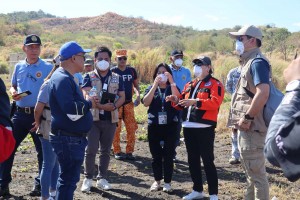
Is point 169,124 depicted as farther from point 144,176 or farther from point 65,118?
point 65,118

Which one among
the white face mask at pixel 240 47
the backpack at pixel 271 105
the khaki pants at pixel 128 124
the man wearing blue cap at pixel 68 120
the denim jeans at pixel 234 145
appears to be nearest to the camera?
the man wearing blue cap at pixel 68 120

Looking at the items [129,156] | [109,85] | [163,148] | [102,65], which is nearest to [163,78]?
[109,85]

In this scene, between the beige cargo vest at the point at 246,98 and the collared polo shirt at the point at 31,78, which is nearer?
the beige cargo vest at the point at 246,98

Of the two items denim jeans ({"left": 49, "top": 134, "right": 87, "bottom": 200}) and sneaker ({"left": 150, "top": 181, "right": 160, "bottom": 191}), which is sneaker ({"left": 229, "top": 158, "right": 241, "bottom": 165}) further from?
denim jeans ({"left": 49, "top": 134, "right": 87, "bottom": 200})

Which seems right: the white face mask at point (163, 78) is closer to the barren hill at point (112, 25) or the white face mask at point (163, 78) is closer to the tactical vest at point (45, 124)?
the tactical vest at point (45, 124)

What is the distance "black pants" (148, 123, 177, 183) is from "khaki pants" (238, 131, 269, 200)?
1689mm

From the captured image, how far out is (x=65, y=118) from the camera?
15.5 ft

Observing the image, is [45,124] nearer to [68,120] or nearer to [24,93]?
[24,93]

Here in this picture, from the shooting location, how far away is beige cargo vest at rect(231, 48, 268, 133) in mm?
4770

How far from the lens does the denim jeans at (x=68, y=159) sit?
4.72 meters

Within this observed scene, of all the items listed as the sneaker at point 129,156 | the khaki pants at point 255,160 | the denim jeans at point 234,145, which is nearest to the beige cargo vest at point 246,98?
the khaki pants at point 255,160

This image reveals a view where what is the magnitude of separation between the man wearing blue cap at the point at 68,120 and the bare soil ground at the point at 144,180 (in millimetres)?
1506

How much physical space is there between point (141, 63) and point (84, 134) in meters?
14.8

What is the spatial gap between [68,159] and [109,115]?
1703 mm
